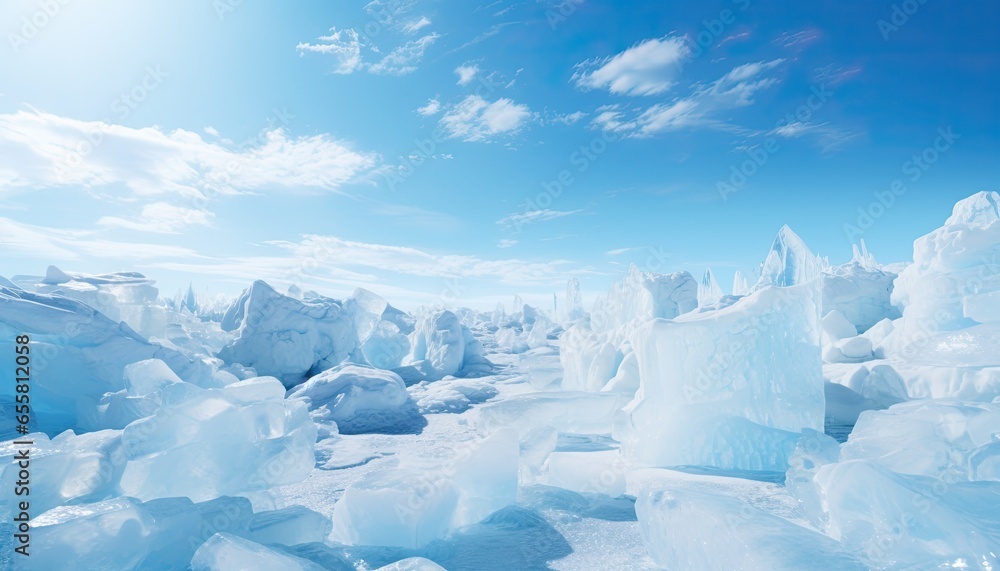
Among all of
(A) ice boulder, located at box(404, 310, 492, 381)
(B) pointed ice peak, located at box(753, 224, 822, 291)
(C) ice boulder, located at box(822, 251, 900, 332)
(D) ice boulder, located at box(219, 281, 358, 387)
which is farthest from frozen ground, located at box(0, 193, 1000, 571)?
(B) pointed ice peak, located at box(753, 224, 822, 291)

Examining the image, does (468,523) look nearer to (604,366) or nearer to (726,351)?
(726,351)

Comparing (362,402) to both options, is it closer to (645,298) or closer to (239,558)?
→ (239,558)

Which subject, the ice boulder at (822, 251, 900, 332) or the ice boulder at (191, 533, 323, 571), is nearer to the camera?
the ice boulder at (191, 533, 323, 571)

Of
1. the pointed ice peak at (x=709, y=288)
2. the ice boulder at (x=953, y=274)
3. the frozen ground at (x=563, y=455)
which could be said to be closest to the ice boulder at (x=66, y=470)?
the frozen ground at (x=563, y=455)

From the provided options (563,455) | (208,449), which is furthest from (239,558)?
(563,455)

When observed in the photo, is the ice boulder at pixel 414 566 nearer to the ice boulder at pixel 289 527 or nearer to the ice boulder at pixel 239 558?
the ice boulder at pixel 239 558

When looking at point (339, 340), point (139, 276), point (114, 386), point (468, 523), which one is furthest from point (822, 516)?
point (139, 276)

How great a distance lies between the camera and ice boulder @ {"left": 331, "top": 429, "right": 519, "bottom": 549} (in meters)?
2.87

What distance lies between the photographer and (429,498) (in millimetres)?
2938

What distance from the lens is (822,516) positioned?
285 centimetres

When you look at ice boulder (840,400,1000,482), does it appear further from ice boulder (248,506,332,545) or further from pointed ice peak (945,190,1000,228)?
pointed ice peak (945,190,1000,228)

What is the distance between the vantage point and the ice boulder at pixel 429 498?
2865 millimetres

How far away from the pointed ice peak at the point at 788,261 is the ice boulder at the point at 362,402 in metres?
12.4

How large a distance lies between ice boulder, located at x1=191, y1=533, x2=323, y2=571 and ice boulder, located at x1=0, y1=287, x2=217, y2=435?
202 inches
